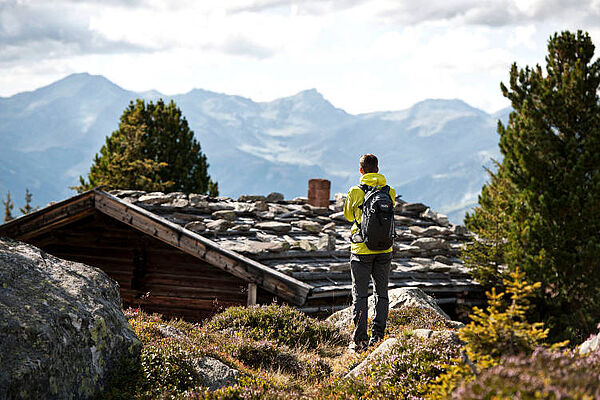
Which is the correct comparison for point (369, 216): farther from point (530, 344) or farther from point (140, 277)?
point (140, 277)

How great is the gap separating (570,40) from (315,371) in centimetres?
1083

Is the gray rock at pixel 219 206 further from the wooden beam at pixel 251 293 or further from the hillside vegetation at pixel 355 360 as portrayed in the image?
the hillside vegetation at pixel 355 360

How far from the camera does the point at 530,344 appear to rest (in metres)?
3.85

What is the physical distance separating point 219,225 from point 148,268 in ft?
5.73

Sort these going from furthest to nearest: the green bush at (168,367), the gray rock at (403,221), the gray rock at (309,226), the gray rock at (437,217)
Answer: the gray rock at (437,217), the gray rock at (403,221), the gray rock at (309,226), the green bush at (168,367)

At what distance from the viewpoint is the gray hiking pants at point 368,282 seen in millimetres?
6773

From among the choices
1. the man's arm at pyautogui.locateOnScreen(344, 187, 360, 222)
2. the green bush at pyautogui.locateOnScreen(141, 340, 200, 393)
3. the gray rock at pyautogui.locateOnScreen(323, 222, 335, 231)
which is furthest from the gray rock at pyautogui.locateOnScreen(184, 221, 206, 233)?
the green bush at pyautogui.locateOnScreen(141, 340, 200, 393)

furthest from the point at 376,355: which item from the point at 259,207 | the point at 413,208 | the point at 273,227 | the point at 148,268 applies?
the point at 413,208

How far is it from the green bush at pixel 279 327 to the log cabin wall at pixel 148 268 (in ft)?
8.40

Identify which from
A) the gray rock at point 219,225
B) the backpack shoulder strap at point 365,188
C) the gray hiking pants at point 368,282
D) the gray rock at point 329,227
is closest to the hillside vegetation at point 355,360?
the gray hiking pants at point 368,282

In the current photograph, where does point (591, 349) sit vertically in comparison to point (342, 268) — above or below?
below

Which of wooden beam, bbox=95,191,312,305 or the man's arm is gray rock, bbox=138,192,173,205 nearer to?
wooden beam, bbox=95,191,312,305

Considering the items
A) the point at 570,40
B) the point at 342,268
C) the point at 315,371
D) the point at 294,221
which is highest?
the point at 570,40

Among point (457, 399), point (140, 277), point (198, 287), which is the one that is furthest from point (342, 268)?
point (457, 399)
